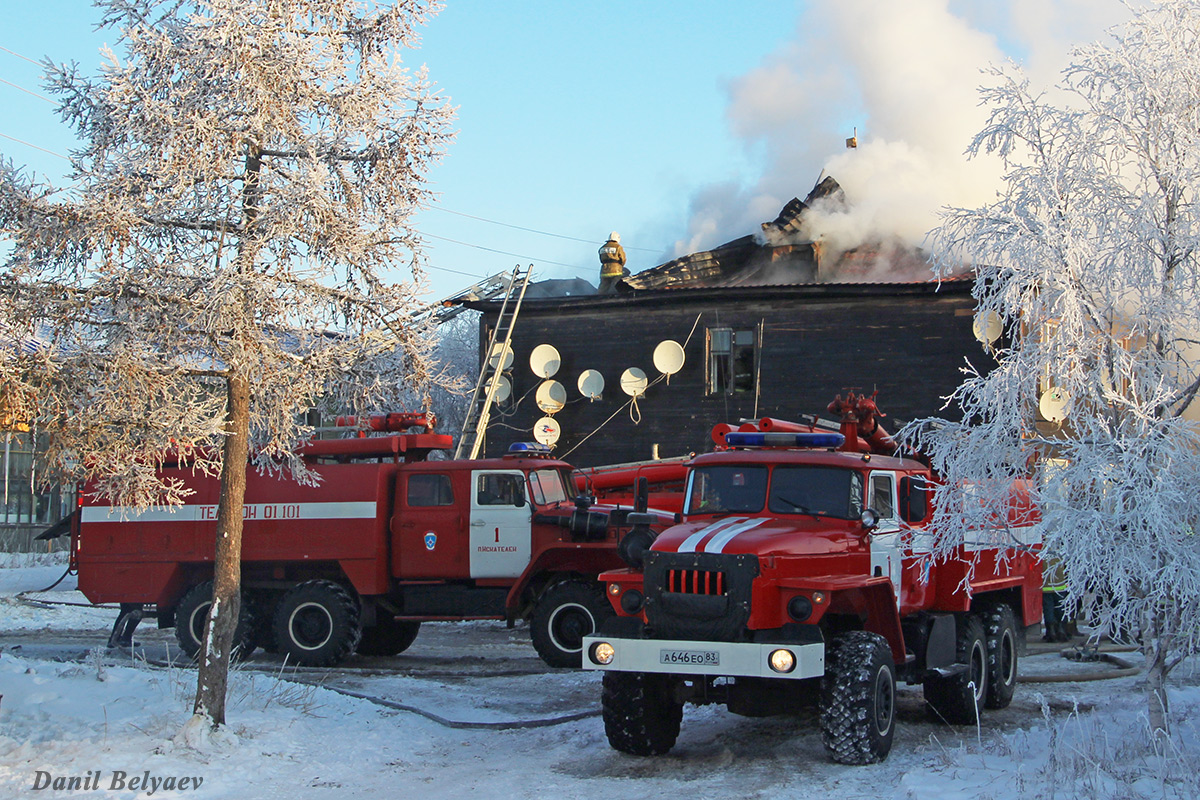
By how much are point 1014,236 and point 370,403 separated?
5.31 meters

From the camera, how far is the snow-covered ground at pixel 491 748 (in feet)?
23.4

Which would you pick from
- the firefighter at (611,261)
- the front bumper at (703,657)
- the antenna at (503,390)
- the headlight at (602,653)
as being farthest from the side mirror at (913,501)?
the firefighter at (611,261)

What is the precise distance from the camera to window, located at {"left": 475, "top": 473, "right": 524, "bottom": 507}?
1404 cm

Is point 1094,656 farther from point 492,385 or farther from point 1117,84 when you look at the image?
point 492,385

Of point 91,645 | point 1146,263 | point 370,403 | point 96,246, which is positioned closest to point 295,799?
point 370,403

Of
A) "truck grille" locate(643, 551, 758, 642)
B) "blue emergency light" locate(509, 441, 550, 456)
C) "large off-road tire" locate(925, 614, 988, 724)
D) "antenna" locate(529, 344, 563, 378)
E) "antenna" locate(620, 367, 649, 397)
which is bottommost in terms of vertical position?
"large off-road tire" locate(925, 614, 988, 724)

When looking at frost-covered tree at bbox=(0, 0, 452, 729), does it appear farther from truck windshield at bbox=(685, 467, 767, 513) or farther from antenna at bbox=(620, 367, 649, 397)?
antenna at bbox=(620, 367, 649, 397)

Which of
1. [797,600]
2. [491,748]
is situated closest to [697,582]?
[797,600]

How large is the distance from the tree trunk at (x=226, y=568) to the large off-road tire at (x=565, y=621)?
526cm

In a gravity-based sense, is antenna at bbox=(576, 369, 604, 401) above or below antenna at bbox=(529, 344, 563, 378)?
below

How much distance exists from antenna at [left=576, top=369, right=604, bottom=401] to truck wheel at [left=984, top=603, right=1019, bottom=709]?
1674 centimetres

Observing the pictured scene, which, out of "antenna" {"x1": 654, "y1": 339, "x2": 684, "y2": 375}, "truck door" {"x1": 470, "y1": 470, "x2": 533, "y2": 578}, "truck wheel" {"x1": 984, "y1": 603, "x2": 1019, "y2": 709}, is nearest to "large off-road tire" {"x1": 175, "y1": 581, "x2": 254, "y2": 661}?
"truck door" {"x1": 470, "y1": 470, "x2": 533, "y2": 578}

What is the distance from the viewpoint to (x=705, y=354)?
2745 centimetres

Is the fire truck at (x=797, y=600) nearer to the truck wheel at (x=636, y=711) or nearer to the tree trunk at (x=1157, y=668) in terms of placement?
the truck wheel at (x=636, y=711)
